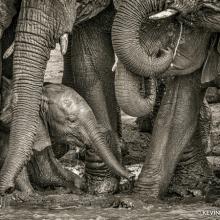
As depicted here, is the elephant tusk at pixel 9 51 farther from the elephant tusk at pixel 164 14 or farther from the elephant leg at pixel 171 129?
the elephant leg at pixel 171 129

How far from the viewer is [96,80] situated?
777 centimetres

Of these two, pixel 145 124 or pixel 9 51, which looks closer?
pixel 9 51

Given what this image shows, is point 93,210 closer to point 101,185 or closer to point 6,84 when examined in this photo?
point 101,185

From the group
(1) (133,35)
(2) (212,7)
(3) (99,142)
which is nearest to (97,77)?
(3) (99,142)

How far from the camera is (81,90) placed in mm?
7809

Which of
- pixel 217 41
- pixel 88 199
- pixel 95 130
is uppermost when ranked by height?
pixel 217 41

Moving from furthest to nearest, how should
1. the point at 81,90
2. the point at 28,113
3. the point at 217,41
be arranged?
the point at 81,90 < the point at 217,41 < the point at 28,113

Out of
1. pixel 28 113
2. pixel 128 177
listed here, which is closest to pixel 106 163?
pixel 128 177

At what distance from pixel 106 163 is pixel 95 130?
0.84 ft

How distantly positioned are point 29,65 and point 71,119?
58cm

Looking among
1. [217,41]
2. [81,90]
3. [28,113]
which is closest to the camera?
[28,113]

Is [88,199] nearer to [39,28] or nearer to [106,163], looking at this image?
[106,163]

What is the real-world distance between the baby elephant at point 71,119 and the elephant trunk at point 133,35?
19.3 inches

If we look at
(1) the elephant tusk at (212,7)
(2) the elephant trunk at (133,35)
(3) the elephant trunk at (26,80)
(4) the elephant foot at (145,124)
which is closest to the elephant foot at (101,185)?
(3) the elephant trunk at (26,80)
